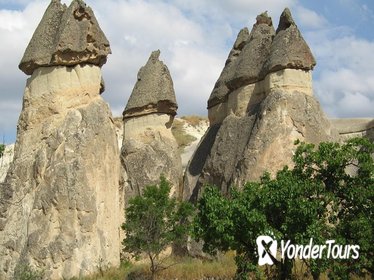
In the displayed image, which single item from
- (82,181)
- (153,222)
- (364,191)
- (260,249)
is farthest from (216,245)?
(82,181)

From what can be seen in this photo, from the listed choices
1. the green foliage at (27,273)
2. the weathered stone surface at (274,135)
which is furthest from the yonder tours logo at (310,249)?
the weathered stone surface at (274,135)

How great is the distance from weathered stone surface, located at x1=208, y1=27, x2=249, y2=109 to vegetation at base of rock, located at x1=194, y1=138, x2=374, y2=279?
10431 millimetres

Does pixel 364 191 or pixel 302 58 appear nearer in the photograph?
pixel 364 191

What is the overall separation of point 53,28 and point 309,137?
22.5 ft

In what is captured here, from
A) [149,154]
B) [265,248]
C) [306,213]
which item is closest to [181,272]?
[265,248]

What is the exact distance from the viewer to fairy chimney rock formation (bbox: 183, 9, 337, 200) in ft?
51.7

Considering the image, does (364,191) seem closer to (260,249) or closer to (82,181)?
(260,249)

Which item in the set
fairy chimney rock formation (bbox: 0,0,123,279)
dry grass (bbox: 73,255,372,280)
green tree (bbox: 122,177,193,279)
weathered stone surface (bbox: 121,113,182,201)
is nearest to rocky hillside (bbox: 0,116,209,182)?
weathered stone surface (bbox: 121,113,182,201)

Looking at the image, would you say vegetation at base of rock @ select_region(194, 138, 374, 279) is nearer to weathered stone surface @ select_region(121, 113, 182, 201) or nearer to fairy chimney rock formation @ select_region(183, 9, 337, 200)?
fairy chimney rock formation @ select_region(183, 9, 337, 200)

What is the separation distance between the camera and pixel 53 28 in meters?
15.2

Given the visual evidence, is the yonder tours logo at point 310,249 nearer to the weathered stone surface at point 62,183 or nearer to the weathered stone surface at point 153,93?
the weathered stone surface at point 62,183

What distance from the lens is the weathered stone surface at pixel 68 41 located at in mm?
14672

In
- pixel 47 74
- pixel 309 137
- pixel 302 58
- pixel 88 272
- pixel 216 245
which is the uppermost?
pixel 302 58

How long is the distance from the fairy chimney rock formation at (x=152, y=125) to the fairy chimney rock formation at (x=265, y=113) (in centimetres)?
93
